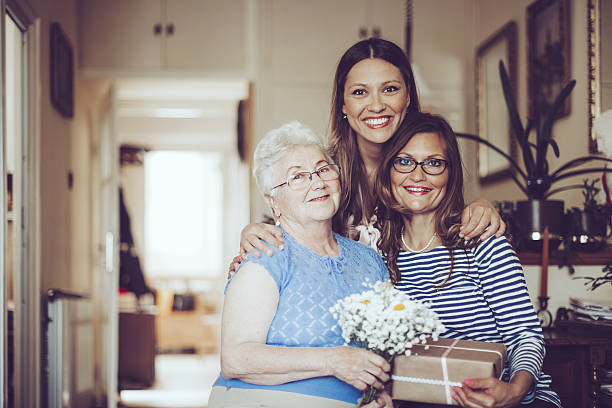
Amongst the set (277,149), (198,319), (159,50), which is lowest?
(198,319)

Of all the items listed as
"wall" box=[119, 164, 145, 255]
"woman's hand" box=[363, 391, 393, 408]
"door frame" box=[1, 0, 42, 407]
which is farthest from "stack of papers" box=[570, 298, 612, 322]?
"wall" box=[119, 164, 145, 255]

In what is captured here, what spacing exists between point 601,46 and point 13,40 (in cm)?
288

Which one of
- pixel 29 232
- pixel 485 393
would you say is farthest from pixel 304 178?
pixel 29 232

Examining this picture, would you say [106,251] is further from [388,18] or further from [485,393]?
[485,393]

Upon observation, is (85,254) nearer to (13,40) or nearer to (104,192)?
(104,192)

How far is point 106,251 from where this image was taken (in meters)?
4.59

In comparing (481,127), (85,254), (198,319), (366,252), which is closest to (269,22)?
(481,127)

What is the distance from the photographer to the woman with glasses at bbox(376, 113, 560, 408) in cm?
165

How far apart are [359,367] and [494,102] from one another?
307 cm

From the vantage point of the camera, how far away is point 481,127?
429 cm

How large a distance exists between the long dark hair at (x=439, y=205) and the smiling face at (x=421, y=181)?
0.05 feet

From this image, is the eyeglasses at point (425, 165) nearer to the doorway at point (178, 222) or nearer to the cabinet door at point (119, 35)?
the doorway at point (178, 222)

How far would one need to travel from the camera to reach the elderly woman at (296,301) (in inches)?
61.7

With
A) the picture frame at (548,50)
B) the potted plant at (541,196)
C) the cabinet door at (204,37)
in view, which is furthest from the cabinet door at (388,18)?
the potted plant at (541,196)
